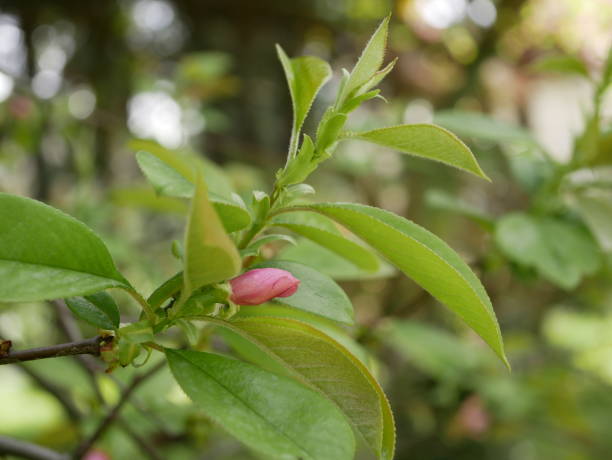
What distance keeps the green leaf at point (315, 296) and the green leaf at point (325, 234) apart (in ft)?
0.12

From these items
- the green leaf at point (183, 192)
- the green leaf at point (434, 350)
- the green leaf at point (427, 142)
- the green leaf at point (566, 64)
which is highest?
the green leaf at point (427, 142)

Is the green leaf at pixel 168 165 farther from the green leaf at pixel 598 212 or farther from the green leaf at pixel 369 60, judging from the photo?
the green leaf at pixel 598 212

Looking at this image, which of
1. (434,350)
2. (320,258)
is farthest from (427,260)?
(434,350)

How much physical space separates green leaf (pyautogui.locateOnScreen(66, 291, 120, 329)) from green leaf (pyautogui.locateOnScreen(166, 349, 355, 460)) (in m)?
0.05

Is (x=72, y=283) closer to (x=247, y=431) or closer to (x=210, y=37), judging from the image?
(x=247, y=431)

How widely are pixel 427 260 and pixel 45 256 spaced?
247 mm

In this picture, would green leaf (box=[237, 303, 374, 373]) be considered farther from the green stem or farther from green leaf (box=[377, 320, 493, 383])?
green leaf (box=[377, 320, 493, 383])

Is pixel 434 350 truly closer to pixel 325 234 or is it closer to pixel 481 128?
pixel 481 128

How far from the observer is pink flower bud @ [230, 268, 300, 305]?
1.37ft

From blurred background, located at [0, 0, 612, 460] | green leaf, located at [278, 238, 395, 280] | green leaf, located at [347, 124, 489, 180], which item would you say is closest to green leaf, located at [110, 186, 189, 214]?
blurred background, located at [0, 0, 612, 460]

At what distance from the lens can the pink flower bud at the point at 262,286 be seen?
0.42 meters

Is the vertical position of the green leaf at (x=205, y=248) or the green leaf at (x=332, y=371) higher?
the green leaf at (x=205, y=248)

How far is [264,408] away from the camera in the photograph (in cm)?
41

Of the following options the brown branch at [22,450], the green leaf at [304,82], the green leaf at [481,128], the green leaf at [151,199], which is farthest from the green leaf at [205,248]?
the green leaf at [481,128]
